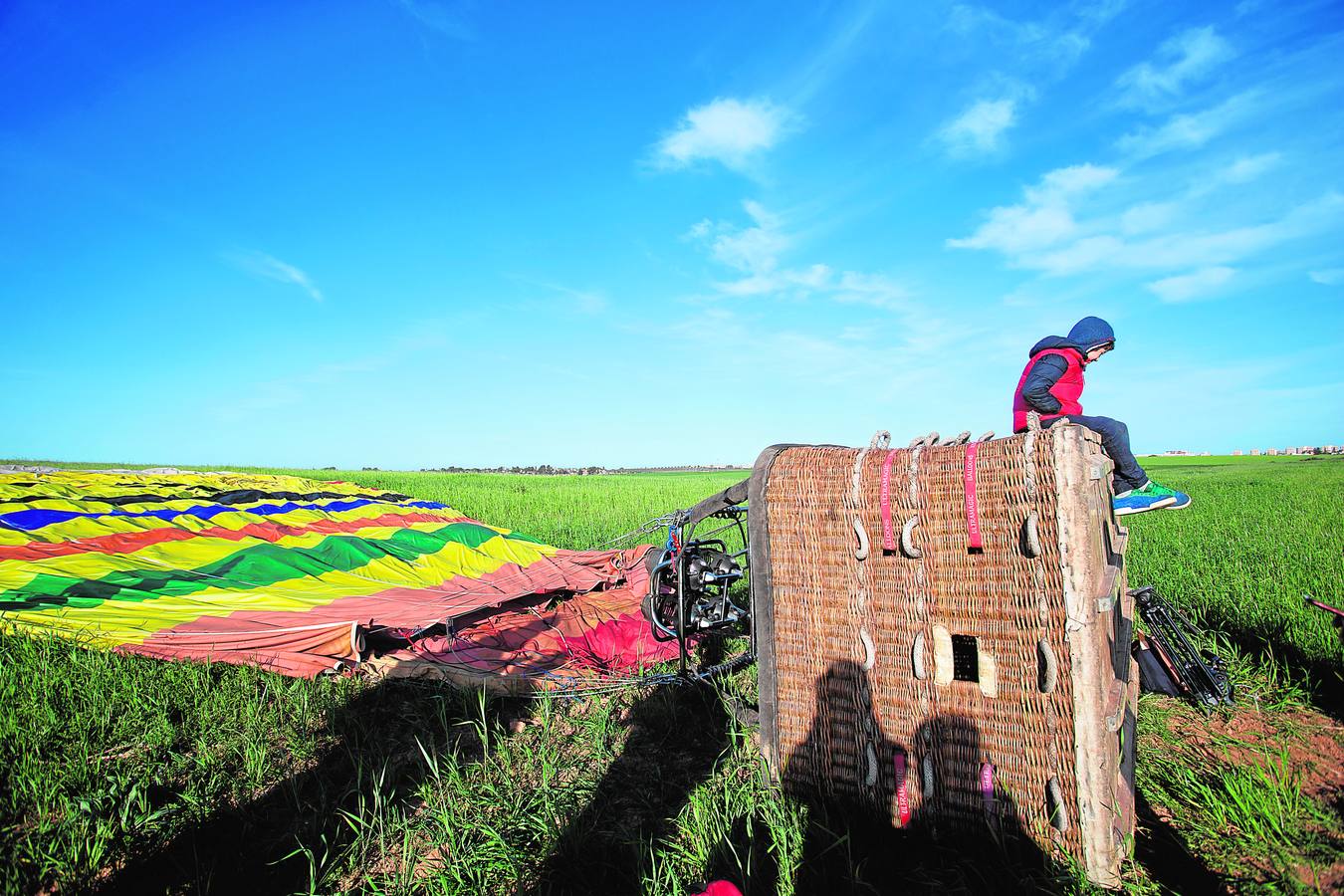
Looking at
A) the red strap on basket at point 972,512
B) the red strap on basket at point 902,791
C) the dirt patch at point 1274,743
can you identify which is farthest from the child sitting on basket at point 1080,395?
the red strap on basket at point 902,791

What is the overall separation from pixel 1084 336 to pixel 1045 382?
1.02 ft

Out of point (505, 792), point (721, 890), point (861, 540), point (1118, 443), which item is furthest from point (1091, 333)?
point (505, 792)

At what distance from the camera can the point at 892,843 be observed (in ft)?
7.50

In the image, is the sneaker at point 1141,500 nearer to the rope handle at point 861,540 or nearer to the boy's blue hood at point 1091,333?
the boy's blue hood at point 1091,333

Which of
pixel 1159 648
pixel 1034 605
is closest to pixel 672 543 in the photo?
pixel 1034 605

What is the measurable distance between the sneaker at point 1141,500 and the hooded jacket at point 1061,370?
46cm

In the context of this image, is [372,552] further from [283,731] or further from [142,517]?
[283,731]

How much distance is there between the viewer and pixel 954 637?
221 cm

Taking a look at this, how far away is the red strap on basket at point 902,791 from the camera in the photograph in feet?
7.25

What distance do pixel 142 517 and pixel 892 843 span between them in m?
7.01

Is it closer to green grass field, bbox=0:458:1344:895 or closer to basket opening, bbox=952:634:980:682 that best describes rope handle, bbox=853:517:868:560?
basket opening, bbox=952:634:980:682

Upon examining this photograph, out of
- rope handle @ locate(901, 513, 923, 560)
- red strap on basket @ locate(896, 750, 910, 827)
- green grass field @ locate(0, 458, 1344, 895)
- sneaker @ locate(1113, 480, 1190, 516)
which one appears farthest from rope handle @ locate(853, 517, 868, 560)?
sneaker @ locate(1113, 480, 1190, 516)

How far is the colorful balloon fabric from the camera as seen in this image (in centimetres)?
390

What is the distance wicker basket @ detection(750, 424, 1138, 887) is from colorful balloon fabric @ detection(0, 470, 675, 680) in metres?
1.78
